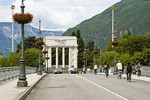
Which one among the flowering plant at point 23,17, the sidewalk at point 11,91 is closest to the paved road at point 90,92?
the sidewalk at point 11,91

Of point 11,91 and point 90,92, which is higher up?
point 11,91

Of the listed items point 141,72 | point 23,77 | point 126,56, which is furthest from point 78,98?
point 126,56

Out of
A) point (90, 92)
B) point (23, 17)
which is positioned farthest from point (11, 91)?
point (23, 17)

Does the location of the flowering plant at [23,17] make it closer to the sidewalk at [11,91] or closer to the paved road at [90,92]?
the sidewalk at [11,91]

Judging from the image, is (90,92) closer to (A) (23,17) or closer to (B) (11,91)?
(B) (11,91)

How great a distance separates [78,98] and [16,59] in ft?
327

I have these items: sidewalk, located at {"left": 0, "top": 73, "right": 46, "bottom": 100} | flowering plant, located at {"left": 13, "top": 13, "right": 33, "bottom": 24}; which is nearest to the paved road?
sidewalk, located at {"left": 0, "top": 73, "right": 46, "bottom": 100}

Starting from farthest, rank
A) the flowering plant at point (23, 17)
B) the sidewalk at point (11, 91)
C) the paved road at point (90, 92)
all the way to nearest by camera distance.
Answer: the flowering plant at point (23, 17), the paved road at point (90, 92), the sidewalk at point (11, 91)

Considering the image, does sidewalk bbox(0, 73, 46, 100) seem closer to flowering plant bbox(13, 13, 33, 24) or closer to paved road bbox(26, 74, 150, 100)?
paved road bbox(26, 74, 150, 100)

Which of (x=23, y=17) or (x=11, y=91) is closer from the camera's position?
(x=11, y=91)

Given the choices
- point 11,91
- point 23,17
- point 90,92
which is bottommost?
point 90,92

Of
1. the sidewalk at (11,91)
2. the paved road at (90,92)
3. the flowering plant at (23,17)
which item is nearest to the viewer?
the sidewalk at (11,91)

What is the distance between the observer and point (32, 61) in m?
126

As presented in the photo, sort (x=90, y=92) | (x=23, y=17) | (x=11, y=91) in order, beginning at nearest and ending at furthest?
1. (x=11, y=91)
2. (x=90, y=92)
3. (x=23, y=17)
